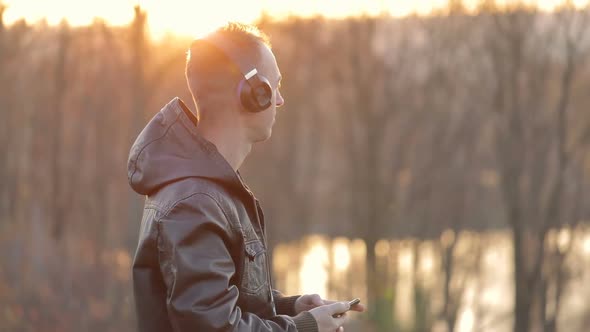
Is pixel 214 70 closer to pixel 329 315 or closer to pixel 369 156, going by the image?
pixel 329 315

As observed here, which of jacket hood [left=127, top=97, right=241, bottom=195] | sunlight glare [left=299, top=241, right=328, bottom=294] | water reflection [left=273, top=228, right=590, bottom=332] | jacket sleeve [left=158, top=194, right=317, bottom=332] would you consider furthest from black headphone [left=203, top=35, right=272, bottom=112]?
sunlight glare [left=299, top=241, right=328, bottom=294]

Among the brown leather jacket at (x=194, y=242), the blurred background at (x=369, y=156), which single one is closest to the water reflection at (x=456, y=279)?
the blurred background at (x=369, y=156)

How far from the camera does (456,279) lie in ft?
56.9

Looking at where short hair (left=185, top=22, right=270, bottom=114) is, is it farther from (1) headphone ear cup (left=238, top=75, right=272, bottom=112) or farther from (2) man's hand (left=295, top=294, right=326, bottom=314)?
(2) man's hand (left=295, top=294, right=326, bottom=314)

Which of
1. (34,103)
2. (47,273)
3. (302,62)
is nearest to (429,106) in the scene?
(302,62)

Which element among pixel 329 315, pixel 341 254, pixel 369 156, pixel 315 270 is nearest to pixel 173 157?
pixel 329 315

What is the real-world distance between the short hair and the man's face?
0.11 feet

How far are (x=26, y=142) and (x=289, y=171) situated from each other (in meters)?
5.08

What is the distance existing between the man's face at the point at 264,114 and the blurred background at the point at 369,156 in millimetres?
7164

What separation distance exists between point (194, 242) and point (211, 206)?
102 millimetres

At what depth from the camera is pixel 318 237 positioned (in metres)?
21.4

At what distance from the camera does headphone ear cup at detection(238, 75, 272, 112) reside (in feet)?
8.09

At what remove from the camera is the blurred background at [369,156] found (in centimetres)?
1185

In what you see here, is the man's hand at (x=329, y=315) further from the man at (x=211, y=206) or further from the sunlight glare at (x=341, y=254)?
the sunlight glare at (x=341, y=254)
